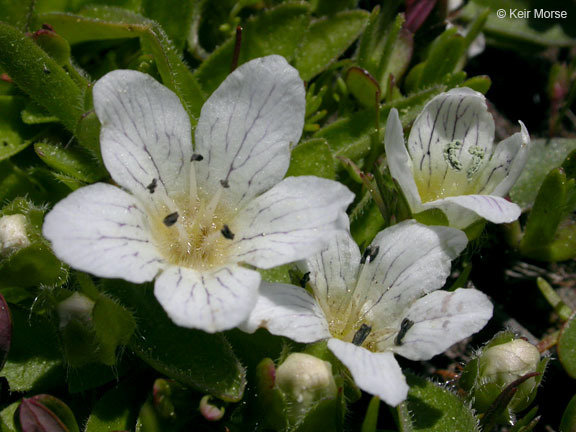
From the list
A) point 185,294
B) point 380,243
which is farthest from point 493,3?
point 185,294

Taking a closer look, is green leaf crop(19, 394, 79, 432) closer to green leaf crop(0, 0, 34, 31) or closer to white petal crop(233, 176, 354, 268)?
white petal crop(233, 176, 354, 268)

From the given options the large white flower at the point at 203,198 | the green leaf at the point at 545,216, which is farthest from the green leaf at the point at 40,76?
the green leaf at the point at 545,216

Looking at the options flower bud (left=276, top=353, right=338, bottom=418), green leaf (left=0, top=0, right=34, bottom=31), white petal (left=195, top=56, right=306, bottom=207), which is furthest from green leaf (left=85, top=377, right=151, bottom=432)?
green leaf (left=0, top=0, right=34, bottom=31)

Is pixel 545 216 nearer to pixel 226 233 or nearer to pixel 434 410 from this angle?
pixel 434 410

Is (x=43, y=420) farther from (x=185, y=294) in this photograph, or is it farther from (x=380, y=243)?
(x=380, y=243)

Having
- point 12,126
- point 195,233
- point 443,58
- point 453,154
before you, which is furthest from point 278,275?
point 443,58

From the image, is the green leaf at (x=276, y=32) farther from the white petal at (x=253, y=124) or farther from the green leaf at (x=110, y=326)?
the green leaf at (x=110, y=326)

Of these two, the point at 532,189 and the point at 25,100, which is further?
the point at 532,189
